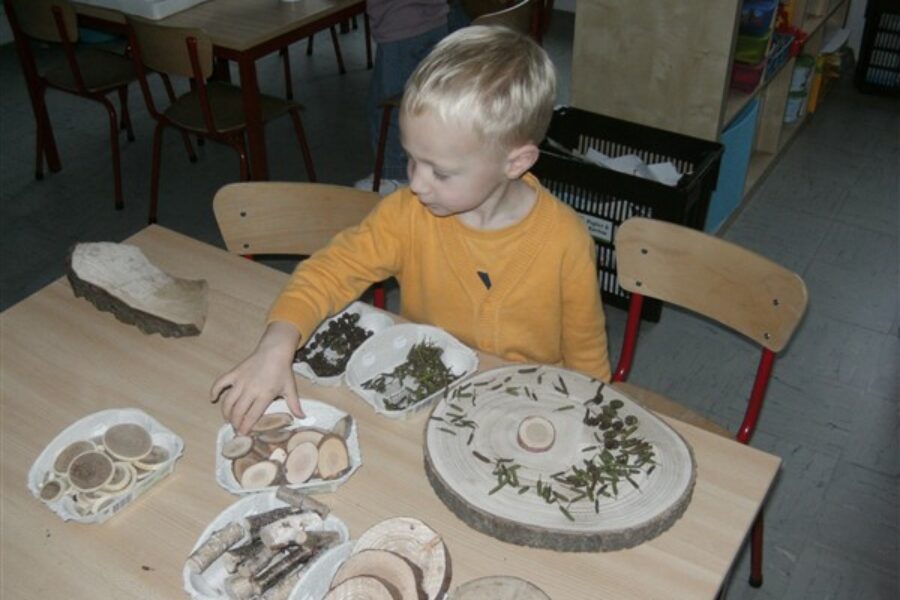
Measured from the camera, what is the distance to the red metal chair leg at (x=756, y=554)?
1.69m

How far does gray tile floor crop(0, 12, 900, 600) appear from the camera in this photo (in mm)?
1932

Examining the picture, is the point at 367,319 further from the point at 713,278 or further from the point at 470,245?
the point at 713,278

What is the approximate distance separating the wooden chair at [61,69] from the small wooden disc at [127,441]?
78.9 inches

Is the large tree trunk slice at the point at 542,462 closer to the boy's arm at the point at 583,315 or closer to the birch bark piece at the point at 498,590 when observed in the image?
the birch bark piece at the point at 498,590

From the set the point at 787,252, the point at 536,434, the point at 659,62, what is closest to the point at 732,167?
the point at 787,252

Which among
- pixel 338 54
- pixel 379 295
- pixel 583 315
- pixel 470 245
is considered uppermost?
pixel 470 245

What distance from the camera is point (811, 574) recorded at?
1818 millimetres

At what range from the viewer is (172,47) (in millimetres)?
2492

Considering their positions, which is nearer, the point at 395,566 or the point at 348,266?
the point at 395,566

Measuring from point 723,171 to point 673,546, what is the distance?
2.01 meters

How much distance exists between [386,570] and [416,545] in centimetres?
5

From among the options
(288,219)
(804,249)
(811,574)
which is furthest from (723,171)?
(288,219)

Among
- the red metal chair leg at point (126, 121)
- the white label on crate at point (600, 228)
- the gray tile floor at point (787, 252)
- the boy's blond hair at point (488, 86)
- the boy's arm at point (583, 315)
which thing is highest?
the boy's blond hair at point (488, 86)

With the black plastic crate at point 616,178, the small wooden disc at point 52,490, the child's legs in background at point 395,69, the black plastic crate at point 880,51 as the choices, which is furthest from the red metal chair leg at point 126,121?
the black plastic crate at point 880,51
